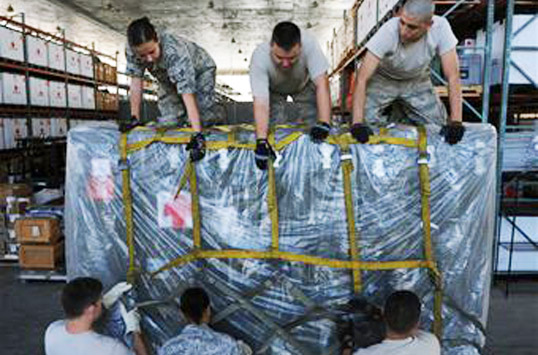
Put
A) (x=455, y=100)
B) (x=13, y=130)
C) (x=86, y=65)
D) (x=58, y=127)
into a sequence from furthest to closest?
(x=86, y=65) → (x=58, y=127) → (x=13, y=130) → (x=455, y=100)

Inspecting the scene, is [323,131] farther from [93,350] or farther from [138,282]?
[93,350]

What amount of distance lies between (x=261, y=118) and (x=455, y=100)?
132 centimetres

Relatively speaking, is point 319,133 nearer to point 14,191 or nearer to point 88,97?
point 14,191

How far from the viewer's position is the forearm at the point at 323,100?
9.32 feet

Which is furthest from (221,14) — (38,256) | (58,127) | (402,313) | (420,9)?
(402,313)

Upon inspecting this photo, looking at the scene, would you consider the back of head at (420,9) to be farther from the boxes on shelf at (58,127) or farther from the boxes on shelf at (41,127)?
the boxes on shelf at (58,127)

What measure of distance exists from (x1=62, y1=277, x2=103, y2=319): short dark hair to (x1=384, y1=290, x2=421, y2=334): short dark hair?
62.3 inches

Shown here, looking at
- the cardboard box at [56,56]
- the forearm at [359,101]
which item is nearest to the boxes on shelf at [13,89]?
the cardboard box at [56,56]

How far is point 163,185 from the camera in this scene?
2658mm

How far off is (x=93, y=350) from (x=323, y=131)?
176cm

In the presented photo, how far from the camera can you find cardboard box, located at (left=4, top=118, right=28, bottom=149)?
7879mm

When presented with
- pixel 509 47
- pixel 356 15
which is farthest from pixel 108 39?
pixel 509 47

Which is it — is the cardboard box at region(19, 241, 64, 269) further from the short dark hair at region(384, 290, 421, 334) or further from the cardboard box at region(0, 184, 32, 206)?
the short dark hair at region(384, 290, 421, 334)

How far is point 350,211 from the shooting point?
99.3 inches
